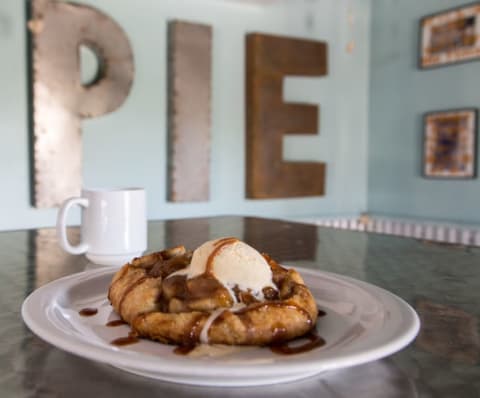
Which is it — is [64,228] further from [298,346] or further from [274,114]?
[274,114]

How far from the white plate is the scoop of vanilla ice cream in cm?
8

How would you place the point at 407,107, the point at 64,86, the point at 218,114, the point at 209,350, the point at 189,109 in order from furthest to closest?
the point at 407,107 < the point at 218,114 < the point at 189,109 < the point at 64,86 < the point at 209,350

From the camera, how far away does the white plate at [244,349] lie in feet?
1.28

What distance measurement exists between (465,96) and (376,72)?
0.82 m

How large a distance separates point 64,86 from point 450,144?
2344 mm

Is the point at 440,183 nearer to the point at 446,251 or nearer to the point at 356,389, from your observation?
the point at 446,251

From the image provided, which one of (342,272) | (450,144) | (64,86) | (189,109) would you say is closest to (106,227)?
(342,272)

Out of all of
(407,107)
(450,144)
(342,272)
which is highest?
(407,107)

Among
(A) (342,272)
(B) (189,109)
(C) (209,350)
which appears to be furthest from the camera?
(B) (189,109)

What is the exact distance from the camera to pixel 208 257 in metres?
0.56

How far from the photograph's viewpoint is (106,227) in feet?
3.22

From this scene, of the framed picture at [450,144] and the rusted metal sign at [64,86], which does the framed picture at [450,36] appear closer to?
the framed picture at [450,144]

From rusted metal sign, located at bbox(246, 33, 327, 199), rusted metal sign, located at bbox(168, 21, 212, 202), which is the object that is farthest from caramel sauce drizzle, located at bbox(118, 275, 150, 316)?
rusted metal sign, located at bbox(246, 33, 327, 199)

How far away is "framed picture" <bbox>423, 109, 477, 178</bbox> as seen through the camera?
3.29m
